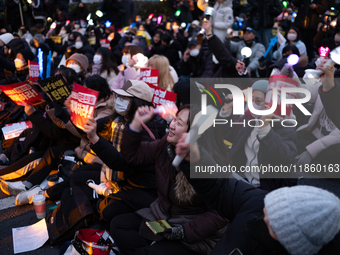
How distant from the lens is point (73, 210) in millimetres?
3059

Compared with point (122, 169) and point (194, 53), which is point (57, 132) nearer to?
point (122, 169)

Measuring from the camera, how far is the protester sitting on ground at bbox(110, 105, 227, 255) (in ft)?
7.55

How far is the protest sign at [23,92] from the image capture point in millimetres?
Answer: 3916

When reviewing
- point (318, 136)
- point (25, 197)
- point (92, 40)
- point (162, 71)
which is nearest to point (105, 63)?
point (162, 71)

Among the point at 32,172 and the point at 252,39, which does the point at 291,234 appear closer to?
the point at 32,172

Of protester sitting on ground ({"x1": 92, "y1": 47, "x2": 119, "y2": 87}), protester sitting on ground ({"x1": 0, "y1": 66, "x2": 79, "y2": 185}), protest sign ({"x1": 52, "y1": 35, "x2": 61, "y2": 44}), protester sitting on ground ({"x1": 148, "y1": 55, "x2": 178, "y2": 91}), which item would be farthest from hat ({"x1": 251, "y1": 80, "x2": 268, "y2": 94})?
protest sign ({"x1": 52, "y1": 35, "x2": 61, "y2": 44})

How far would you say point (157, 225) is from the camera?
2.40 meters

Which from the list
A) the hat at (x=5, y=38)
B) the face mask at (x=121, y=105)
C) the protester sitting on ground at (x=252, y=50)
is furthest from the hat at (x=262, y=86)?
the hat at (x=5, y=38)

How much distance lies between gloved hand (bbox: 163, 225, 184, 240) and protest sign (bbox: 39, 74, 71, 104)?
1.77m

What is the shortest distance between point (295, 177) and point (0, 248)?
8.71 feet

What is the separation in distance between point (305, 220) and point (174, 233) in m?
1.23

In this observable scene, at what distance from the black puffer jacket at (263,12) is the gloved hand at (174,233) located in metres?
6.72

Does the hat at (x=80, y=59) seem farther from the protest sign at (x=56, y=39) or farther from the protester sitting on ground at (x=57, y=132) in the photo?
the protest sign at (x=56, y=39)

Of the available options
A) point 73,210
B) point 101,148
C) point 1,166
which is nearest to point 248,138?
point 101,148
